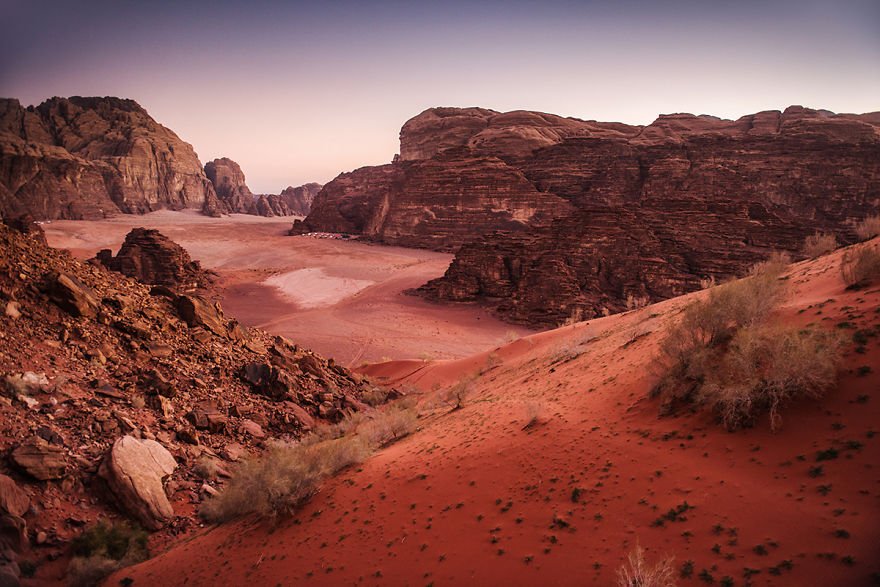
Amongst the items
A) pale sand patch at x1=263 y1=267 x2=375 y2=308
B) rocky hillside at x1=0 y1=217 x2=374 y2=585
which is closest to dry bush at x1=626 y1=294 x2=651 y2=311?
rocky hillside at x1=0 y1=217 x2=374 y2=585

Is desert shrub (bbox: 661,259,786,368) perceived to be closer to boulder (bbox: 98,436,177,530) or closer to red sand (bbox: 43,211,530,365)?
boulder (bbox: 98,436,177,530)

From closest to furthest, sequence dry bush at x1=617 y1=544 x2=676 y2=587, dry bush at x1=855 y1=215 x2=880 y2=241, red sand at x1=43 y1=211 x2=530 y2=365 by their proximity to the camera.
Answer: dry bush at x1=617 y1=544 x2=676 y2=587, dry bush at x1=855 y1=215 x2=880 y2=241, red sand at x1=43 y1=211 x2=530 y2=365

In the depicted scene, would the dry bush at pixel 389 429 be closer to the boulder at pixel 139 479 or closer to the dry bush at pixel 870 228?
the boulder at pixel 139 479

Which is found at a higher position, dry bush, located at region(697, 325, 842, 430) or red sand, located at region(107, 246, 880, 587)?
dry bush, located at region(697, 325, 842, 430)

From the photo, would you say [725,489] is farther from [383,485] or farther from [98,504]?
[98,504]

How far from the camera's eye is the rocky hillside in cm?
660

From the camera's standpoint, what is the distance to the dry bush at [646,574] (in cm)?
377

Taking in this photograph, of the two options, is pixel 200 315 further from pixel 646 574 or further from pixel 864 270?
pixel 864 270

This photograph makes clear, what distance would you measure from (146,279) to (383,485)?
3442cm

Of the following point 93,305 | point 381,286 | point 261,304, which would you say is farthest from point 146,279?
point 93,305

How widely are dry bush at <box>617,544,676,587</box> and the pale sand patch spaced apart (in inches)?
1308

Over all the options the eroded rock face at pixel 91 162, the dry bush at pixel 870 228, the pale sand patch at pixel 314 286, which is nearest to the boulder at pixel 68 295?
the dry bush at pixel 870 228

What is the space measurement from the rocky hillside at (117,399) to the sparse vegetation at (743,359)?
8.61 metres

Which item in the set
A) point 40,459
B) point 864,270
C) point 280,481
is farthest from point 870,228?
point 40,459
